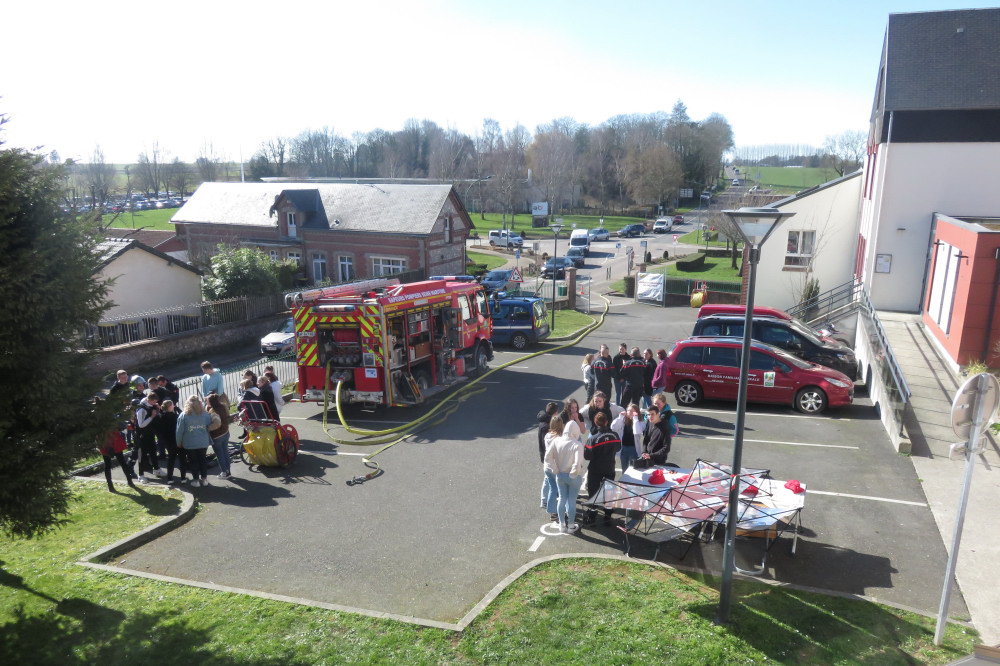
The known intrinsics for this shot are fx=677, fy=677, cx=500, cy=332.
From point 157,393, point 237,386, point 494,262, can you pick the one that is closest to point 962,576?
point 157,393

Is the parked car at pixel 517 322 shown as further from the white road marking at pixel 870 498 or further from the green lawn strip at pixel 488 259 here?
the green lawn strip at pixel 488 259

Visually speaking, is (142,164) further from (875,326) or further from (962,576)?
(962,576)

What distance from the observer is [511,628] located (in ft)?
22.3

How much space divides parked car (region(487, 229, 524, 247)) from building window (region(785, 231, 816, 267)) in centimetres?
3508

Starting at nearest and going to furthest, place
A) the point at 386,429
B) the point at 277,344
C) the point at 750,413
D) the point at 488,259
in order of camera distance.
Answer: the point at 386,429
the point at 750,413
the point at 277,344
the point at 488,259

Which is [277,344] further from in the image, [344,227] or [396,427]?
[344,227]

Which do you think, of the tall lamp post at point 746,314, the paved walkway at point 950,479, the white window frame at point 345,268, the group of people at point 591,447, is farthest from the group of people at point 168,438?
the white window frame at point 345,268

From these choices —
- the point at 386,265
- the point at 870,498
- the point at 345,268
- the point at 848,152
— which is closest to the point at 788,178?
the point at 848,152

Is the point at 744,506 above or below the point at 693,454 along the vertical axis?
above

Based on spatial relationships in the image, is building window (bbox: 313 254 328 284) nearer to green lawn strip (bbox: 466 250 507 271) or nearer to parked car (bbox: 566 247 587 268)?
green lawn strip (bbox: 466 250 507 271)

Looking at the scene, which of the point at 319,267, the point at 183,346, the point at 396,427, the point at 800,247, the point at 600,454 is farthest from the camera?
the point at 319,267

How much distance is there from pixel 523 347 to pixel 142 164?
327ft

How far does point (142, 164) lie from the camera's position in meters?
103

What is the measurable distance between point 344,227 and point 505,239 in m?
27.4
